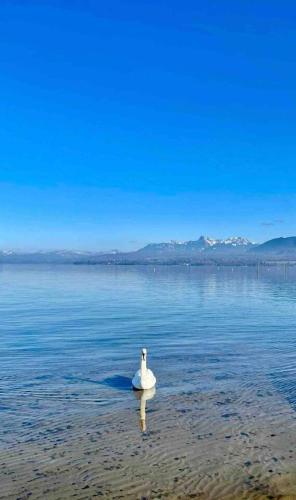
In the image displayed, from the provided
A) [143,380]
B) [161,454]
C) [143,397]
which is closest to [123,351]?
[143,380]

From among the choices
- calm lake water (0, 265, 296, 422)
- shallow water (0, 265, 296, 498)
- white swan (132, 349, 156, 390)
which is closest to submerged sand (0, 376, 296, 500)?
shallow water (0, 265, 296, 498)

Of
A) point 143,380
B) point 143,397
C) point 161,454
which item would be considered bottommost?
point 161,454

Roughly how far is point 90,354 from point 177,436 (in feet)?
42.4

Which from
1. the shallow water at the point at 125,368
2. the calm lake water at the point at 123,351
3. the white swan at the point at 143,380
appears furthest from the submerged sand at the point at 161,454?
the calm lake water at the point at 123,351

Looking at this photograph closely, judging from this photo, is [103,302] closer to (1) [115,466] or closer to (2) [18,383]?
(2) [18,383]

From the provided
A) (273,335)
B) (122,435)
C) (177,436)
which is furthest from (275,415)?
(273,335)

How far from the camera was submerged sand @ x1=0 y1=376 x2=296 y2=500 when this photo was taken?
12758mm

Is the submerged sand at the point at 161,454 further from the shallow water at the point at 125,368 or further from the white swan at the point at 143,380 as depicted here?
the white swan at the point at 143,380

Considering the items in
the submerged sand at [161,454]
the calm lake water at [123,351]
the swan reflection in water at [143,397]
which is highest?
the calm lake water at [123,351]

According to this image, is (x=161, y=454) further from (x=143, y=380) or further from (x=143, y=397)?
(x=143, y=380)

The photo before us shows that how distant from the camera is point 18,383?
21.7 metres

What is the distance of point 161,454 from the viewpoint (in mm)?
14766

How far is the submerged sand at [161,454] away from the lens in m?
12.8

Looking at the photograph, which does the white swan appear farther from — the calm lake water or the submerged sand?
the submerged sand
